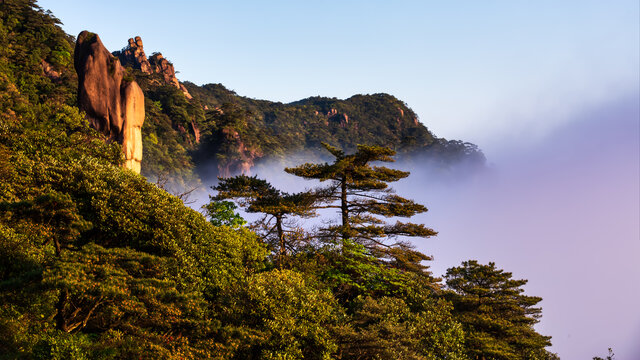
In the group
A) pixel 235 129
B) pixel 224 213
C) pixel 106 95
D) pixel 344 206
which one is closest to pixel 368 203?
pixel 344 206

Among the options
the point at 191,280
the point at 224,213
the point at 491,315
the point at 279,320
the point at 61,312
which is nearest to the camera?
the point at 61,312

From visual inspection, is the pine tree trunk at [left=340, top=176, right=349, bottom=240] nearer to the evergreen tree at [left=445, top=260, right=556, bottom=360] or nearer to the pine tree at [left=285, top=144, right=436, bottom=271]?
the pine tree at [left=285, top=144, right=436, bottom=271]

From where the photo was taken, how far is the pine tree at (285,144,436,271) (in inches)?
869

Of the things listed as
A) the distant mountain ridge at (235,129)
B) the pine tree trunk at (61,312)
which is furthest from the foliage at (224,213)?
the distant mountain ridge at (235,129)

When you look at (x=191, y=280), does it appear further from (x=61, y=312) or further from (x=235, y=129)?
(x=235, y=129)

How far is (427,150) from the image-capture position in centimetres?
17400

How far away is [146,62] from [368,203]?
105124mm

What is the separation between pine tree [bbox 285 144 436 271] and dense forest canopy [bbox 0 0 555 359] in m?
0.13

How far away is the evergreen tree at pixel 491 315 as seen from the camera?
22.0 m

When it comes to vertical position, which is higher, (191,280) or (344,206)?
(344,206)

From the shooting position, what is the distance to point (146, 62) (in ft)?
348

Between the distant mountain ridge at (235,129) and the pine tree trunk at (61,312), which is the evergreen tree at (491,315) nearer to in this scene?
the pine tree trunk at (61,312)

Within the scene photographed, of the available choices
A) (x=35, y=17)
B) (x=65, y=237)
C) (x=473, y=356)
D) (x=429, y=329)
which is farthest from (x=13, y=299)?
(x=35, y=17)

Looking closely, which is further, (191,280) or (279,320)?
(191,280)
